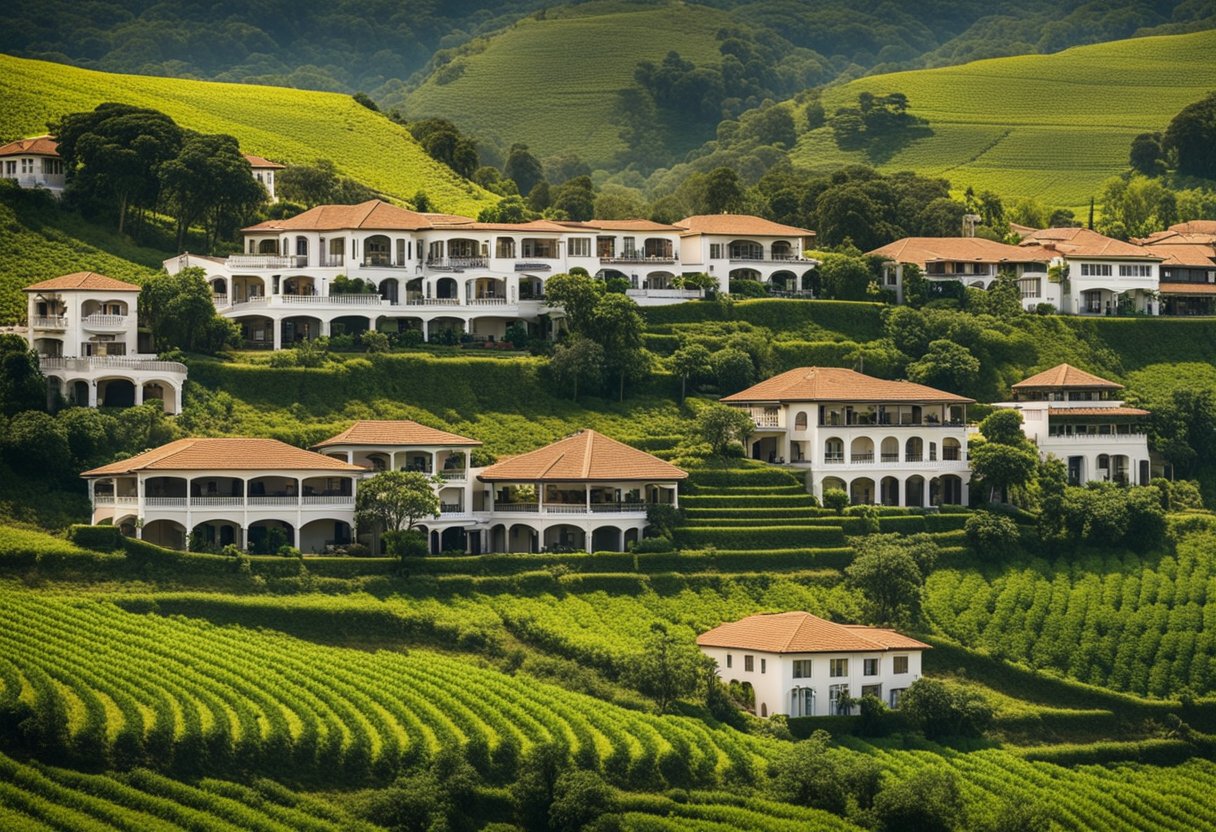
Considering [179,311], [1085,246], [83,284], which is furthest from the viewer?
[1085,246]

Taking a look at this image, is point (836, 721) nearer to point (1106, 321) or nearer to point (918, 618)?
point (918, 618)

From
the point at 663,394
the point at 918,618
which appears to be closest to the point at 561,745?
the point at 918,618

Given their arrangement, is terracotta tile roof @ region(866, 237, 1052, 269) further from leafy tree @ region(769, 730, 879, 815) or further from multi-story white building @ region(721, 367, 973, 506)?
leafy tree @ region(769, 730, 879, 815)

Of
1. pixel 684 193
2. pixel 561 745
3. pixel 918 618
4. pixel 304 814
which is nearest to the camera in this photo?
pixel 304 814

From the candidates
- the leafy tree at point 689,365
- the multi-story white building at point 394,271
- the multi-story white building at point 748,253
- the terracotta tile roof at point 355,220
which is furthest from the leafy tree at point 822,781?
the multi-story white building at point 748,253

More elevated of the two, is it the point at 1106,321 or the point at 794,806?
the point at 1106,321

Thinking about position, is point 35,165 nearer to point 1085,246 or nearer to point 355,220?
point 355,220

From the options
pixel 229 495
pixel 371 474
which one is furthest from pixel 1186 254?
pixel 229 495
